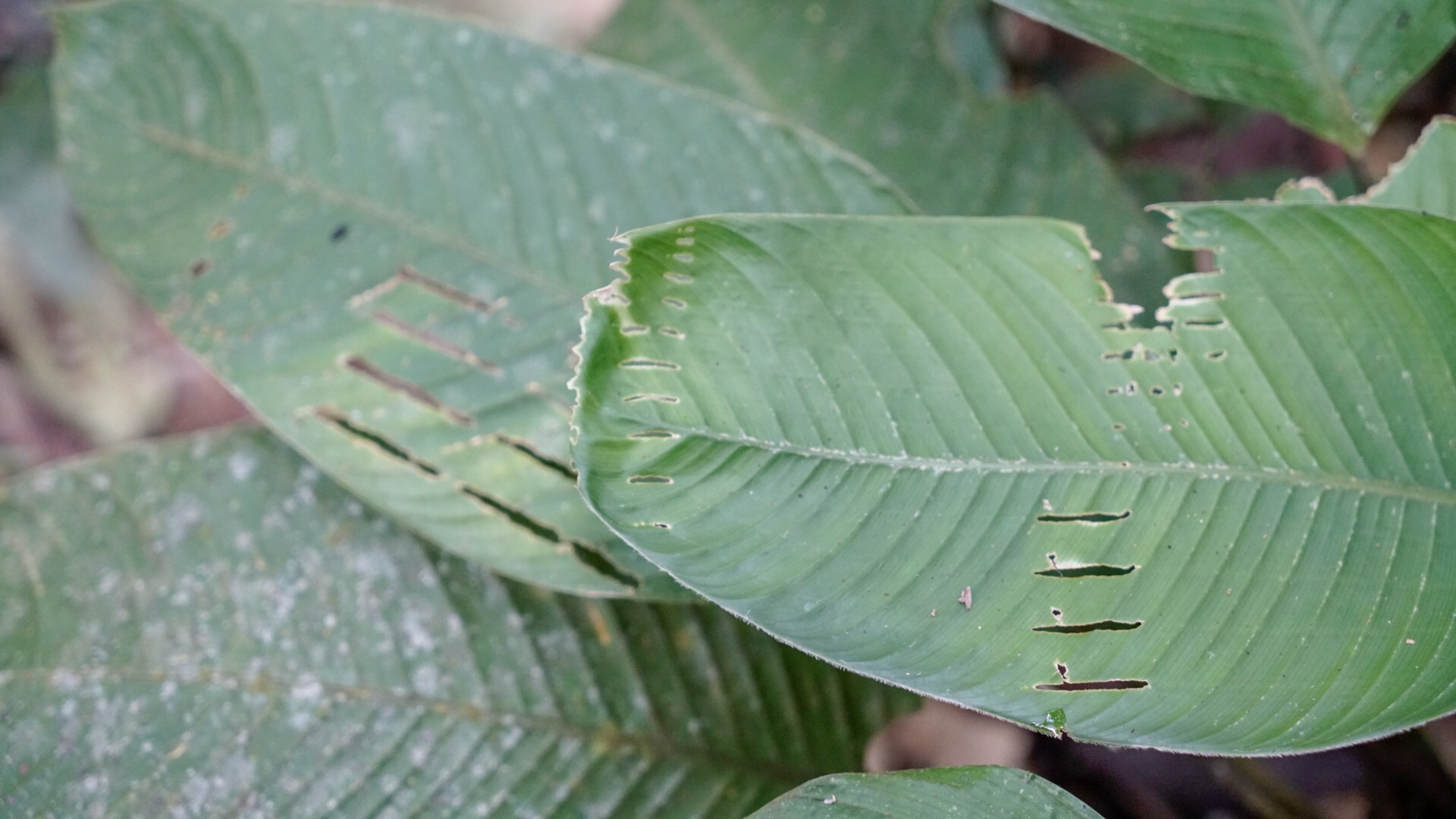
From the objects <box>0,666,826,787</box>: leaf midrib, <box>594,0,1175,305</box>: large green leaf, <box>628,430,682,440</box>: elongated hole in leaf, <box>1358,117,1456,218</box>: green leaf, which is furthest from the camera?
<box>594,0,1175,305</box>: large green leaf

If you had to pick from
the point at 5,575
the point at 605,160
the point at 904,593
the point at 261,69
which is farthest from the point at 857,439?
the point at 5,575

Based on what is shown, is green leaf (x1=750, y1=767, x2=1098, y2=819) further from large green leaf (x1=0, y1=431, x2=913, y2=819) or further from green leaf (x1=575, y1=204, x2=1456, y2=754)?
large green leaf (x1=0, y1=431, x2=913, y2=819)

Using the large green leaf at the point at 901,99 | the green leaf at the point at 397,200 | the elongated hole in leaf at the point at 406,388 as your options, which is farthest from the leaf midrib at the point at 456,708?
the large green leaf at the point at 901,99

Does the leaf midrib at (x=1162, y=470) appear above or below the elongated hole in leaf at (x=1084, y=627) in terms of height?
above

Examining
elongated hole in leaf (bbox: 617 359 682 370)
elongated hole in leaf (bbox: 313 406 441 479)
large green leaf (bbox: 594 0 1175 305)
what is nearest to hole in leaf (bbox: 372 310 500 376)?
elongated hole in leaf (bbox: 313 406 441 479)

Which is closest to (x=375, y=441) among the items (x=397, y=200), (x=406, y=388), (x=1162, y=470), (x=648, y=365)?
(x=406, y=388)

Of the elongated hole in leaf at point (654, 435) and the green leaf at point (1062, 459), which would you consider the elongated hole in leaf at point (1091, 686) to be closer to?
the green leaf at point (1062, 459)

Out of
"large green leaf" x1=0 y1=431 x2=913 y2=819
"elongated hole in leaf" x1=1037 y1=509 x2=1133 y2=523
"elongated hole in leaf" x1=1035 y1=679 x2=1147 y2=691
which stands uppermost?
"elongated hole in leaf" x1=1037 y1=509 x2=1133 y2=523

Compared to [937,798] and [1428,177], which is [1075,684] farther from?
[1428,177]
